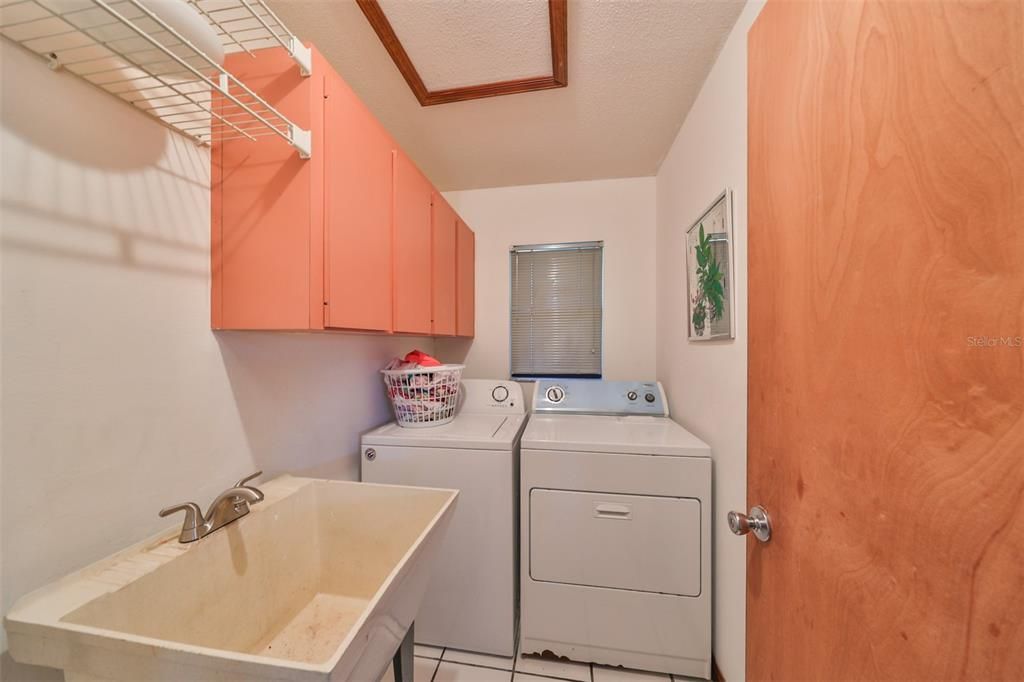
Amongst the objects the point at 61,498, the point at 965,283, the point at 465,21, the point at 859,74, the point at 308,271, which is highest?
the point at 465,21

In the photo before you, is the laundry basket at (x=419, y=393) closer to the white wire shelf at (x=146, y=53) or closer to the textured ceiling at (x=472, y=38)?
the white wire shelf at (x=146, y=53)

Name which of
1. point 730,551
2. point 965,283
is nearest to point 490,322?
point 730,551

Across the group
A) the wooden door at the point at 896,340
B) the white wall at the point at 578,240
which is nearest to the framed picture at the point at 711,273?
the wooden door at the point at 896,340

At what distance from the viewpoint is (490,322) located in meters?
2.62

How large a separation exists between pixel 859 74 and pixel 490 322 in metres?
2.24

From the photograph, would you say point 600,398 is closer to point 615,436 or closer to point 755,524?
point 615,436

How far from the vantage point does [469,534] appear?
1467mm

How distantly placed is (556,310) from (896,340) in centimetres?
212

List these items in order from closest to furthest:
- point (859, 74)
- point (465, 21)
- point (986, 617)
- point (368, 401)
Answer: point (986, 617) < point (859, 74) < point (465, 21) < point (368, 401)

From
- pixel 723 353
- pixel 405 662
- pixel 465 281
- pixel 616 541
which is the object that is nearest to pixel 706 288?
pixel 723 353

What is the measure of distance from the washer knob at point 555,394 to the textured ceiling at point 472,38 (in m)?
1.66

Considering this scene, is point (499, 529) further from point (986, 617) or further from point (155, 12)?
point (155, 12)

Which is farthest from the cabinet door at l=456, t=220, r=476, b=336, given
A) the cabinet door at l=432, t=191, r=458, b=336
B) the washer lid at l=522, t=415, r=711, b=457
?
the washer lid at l=522, t=415, r=711, b=457

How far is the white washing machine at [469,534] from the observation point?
145 centimetres
